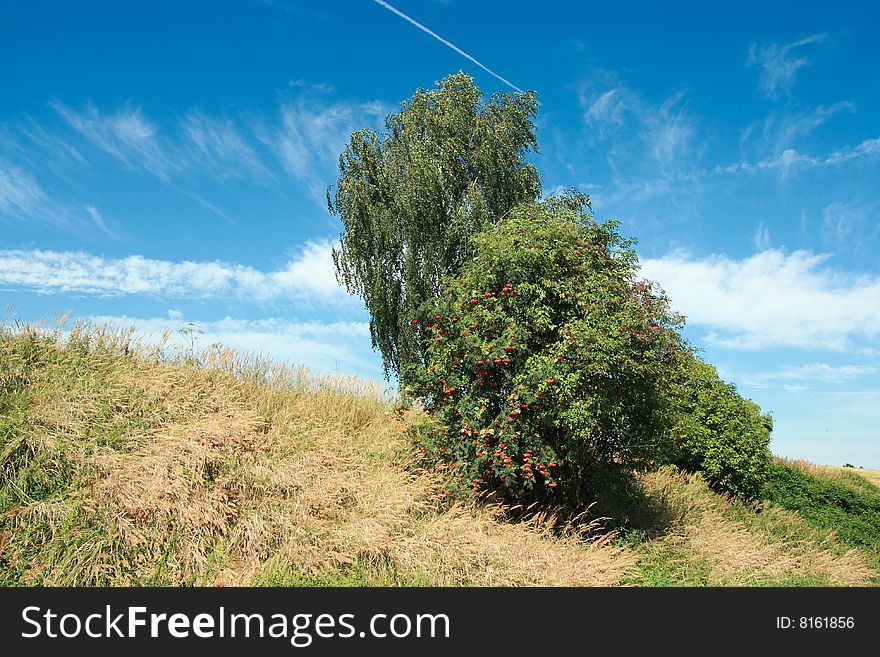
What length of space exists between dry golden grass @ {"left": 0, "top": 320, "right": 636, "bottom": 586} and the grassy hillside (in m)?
0.02

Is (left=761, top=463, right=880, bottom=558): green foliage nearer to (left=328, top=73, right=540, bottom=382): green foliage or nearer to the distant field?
the distant field

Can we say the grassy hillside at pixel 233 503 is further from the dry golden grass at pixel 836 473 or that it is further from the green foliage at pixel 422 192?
the dry golden grass at pixel 836 473

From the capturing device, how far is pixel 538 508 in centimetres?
999

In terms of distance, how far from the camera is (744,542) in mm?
11406

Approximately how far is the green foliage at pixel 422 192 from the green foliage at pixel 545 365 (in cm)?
740

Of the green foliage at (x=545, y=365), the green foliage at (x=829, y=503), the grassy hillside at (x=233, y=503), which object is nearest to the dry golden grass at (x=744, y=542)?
the grassy hillside at (x=233, y=503)

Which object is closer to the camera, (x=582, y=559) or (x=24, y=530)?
(x=24, y=530)

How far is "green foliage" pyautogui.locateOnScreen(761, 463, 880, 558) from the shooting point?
1766 cm

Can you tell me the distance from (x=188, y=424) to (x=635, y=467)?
7.21 m

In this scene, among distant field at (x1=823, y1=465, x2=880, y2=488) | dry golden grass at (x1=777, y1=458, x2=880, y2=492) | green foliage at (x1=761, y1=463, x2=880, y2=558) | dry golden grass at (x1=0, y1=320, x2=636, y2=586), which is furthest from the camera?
distant field at (x1=823, y1=465, x2=880, y2=488)

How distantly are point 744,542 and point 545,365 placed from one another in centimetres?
611

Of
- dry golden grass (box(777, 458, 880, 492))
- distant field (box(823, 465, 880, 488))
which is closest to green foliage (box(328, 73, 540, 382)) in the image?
dry golden grass (box(777, 458, 880, 492))
